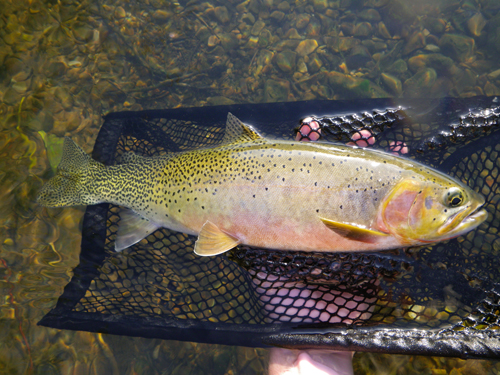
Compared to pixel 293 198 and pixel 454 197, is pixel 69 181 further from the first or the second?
pixel 454 197

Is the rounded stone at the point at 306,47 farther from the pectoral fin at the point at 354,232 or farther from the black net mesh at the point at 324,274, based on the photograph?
the pectoral fin at the point at 354,232

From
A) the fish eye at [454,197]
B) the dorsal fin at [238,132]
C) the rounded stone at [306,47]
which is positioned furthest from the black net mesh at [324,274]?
the rounded stone at [306,47]

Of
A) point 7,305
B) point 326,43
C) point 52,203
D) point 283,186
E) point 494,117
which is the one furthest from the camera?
point 326,43

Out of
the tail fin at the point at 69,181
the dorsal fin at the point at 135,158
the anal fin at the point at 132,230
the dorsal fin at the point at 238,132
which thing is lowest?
the anal fin at the point at 132,230

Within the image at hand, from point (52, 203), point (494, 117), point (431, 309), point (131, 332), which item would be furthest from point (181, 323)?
point (494, 117)

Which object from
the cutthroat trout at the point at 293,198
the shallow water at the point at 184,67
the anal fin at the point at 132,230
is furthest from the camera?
the shallow water at the point at 184,67

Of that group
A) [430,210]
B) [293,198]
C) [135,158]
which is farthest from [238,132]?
[430,210]

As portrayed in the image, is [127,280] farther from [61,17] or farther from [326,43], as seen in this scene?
[326,43]
